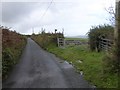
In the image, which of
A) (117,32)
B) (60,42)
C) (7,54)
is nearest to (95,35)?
(7,54)

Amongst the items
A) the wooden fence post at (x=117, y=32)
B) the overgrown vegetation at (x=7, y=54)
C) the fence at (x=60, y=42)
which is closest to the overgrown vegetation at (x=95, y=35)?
the overgrown vegetation at (x=7, y=54)

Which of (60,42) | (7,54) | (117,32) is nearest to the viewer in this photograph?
(117,32)

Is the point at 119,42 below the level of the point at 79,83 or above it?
above

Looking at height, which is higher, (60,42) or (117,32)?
(117,32)

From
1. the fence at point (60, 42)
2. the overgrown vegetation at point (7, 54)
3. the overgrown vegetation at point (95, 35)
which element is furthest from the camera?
the fence at point (60, 42)

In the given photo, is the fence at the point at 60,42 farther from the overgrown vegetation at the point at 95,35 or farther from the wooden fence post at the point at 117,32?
the wooden fence post at the point at 117,32

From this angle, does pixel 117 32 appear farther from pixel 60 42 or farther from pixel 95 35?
pixel 60 42

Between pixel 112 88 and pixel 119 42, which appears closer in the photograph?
pixel 112 88

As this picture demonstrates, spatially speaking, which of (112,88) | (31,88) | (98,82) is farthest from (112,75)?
(31,88)

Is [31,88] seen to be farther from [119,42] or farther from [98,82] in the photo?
[119,42]

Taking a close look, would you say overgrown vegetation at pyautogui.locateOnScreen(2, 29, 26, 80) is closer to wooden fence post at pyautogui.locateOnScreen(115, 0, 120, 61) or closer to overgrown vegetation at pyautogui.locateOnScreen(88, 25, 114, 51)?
wooden fence post at pyautogui.locateOnScreen(115, 0, 120, 61)

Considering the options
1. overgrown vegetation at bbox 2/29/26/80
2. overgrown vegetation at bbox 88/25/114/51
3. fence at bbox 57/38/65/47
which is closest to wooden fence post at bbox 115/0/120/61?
overgrown vegetation at bbox 2/29/26/80

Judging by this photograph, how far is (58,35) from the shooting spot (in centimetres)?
4512

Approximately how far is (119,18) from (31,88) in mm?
5411
